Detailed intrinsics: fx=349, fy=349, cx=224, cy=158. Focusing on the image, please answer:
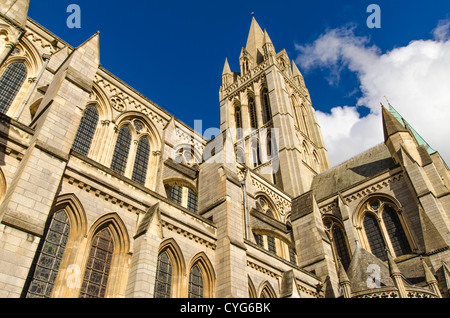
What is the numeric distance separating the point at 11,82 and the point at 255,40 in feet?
125

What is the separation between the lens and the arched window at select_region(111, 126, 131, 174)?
15.1 metres

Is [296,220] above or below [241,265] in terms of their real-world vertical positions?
above

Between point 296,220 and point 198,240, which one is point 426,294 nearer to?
point 296,220

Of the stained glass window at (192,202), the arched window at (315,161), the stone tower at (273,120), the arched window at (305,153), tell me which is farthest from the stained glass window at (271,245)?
the arched window at (315,161)

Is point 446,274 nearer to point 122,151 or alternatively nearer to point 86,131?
point 122,151

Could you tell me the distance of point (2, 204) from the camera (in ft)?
25.1

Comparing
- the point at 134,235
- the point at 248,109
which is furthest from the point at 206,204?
the point at 248,109

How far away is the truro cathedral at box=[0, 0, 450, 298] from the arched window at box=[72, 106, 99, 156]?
53 mm

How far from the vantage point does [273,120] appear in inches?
1299

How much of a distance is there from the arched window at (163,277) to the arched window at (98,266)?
140 cm

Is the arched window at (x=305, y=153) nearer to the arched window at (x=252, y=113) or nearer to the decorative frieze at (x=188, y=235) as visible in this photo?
the arched window at (x=252, y=113)

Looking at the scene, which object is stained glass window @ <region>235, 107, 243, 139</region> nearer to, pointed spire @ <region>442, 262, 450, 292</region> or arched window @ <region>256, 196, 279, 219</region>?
arched window @ <region>256, 196, 279, 219</region>
